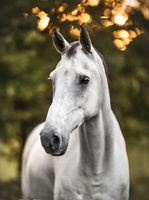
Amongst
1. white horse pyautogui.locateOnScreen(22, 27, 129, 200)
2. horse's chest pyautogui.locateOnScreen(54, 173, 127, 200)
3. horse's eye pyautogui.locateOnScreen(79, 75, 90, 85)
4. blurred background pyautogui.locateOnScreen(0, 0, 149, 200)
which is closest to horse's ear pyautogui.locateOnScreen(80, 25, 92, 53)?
white horse pyautogui.locateOnScreen(22, 27, 129, 200)

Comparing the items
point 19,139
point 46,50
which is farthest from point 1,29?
point 19,139

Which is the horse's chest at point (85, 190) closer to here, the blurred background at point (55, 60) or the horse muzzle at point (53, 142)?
the horse muzzle at point (53, 142)

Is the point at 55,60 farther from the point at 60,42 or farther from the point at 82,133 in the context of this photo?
the point at 60,42

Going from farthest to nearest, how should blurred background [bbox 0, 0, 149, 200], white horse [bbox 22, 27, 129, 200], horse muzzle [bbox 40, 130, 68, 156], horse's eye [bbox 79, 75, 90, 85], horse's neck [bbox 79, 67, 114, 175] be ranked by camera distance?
blurred background [bbox 0, 0, 149, 200] < horse's neck [bbox 79, 67, 114, 175] < horse's eye [bbox 79, 75, 90, 85] < white horse [bbox 22, 27, 129, 200] < horse muzzle [bbox 40, 130, 68, 156]

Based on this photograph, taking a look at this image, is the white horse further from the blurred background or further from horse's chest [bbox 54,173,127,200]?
the blurred background

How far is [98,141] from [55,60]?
6622mm

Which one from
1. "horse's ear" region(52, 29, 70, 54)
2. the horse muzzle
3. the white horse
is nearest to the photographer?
the horse muzzle

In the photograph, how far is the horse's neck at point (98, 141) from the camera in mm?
5496

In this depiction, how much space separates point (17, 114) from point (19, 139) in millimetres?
1981

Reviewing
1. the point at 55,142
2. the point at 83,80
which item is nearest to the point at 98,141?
the point at 83,80

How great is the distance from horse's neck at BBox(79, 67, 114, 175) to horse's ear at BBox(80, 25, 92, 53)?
34 cm

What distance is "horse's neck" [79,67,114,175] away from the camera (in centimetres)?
550

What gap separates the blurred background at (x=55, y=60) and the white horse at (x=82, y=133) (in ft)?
2.50

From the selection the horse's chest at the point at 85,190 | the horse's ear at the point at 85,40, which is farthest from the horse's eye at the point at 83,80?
the horse's chest at the point at 85,190
